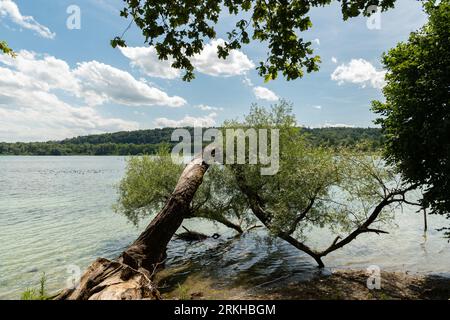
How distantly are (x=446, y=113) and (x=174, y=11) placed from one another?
567 inches

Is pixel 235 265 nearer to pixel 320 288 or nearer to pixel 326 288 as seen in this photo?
pixel 320 288

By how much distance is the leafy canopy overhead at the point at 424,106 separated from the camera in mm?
15992

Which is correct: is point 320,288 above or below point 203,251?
above

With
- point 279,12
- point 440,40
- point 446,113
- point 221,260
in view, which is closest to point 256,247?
point 221,260

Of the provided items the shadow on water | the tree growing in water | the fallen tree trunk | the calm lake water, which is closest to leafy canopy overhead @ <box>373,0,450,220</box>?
the tree growing in water

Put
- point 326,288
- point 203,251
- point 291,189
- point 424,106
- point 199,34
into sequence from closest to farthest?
point 199,34 < point 424,106 < point 326,288 < point 291,189 < point 203,251

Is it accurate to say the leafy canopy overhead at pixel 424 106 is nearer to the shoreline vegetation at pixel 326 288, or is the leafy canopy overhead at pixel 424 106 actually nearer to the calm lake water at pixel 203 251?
the shoreline vegetation at pixel 326 288

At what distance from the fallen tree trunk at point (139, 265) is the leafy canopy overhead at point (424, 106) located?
11.2 meters

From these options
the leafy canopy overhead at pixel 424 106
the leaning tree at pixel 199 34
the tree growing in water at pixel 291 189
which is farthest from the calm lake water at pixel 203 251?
the leaning tree at pixel 199 34

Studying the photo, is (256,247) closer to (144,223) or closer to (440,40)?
(144,223)

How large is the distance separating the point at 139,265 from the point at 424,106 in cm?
1584

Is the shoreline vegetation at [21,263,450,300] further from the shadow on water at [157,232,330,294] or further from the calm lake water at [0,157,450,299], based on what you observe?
the calm lake water at [0,157,450,299]

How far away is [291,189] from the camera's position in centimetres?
2045

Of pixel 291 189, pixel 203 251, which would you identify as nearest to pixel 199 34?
pixel 291 189
